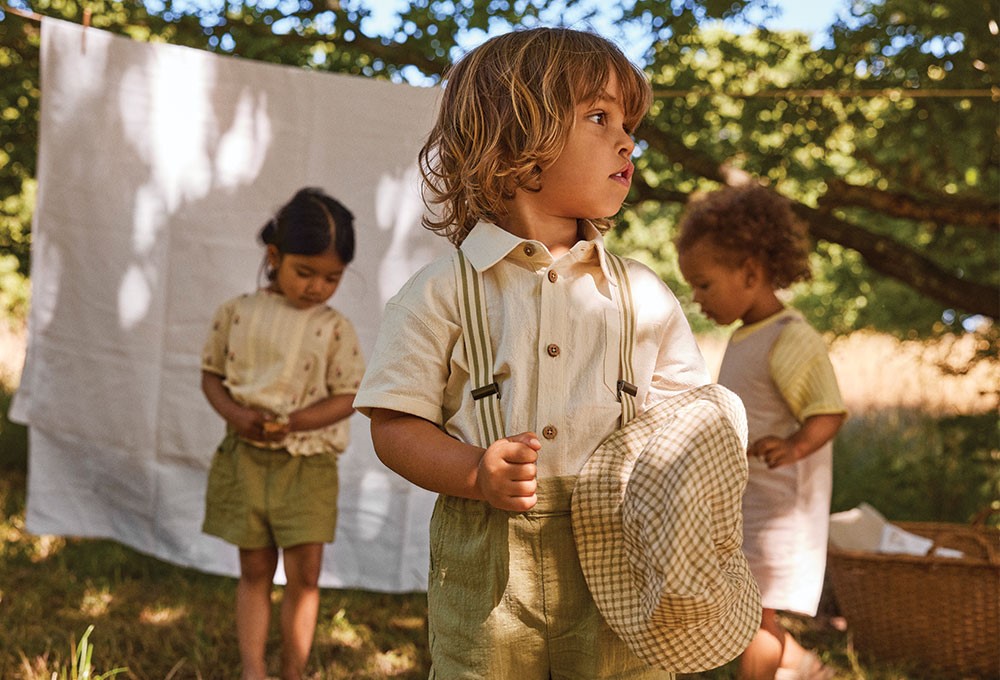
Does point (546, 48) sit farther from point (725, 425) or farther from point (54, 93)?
point (54, 93)

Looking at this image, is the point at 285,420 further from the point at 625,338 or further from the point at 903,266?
the point at 903,266

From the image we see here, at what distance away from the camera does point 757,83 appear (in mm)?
4734

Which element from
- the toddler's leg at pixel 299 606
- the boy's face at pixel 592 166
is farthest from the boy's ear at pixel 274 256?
the boy's face at pixel 592 166

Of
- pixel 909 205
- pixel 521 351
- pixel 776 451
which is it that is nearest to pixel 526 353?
pixel 521 351

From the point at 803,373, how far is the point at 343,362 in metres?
1.16

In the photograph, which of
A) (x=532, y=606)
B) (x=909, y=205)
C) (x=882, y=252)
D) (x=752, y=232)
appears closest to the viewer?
(x=532, y=606)

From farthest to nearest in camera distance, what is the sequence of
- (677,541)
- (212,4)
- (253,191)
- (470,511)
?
1. (212,4)
2. (253,191)
3. (470,511)
4. (677,541)

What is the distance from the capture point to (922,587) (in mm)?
3178

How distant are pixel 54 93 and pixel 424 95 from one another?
3.72 feet

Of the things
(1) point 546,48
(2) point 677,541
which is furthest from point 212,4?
(2) point 677,541

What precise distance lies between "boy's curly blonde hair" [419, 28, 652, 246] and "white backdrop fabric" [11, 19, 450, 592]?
1747 millimetres

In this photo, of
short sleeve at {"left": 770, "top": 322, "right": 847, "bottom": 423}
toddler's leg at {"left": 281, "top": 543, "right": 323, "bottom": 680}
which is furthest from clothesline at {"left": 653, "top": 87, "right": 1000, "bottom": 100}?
toddler's leg at {"left": 281, "top": 543, "right": 323, "bottom": 680}

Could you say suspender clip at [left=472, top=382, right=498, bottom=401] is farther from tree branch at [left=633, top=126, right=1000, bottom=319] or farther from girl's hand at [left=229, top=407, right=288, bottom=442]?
tree branch at [left=633, top=126, right=1000, bottom=319]

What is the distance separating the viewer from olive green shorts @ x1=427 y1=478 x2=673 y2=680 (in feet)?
4.73
